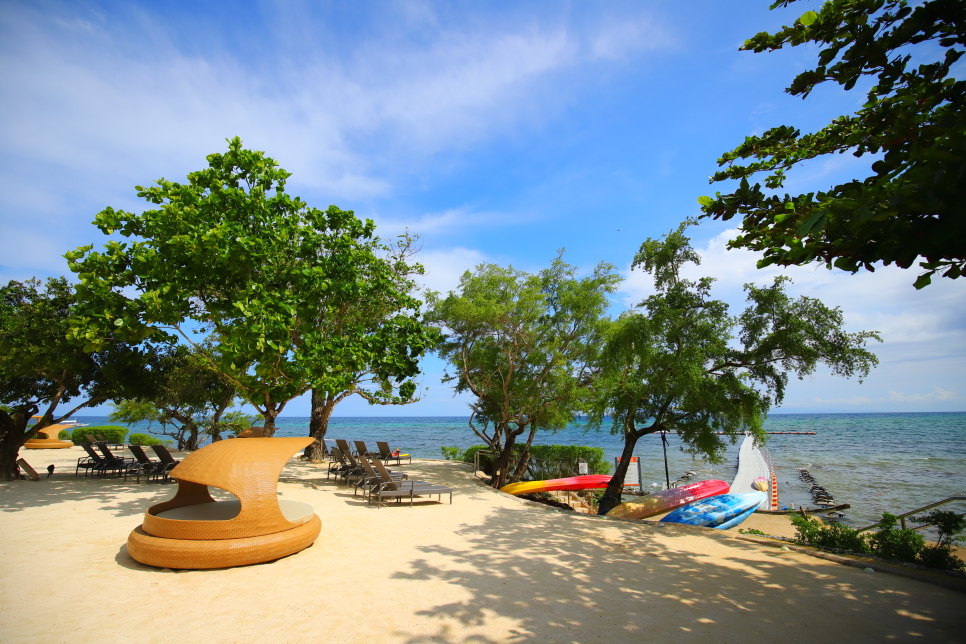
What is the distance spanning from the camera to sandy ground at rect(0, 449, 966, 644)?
4398mm

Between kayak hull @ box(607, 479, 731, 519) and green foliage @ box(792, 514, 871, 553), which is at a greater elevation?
green foliage @ box(792, 514, 871, 553)

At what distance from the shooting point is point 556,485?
16984mm

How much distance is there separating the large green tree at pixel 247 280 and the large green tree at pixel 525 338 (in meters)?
3.83

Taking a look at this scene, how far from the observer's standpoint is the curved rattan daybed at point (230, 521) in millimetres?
5805

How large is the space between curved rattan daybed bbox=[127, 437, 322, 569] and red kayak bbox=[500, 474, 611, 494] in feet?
33.7

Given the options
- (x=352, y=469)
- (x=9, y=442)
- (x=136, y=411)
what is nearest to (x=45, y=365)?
(x=9, y=442)

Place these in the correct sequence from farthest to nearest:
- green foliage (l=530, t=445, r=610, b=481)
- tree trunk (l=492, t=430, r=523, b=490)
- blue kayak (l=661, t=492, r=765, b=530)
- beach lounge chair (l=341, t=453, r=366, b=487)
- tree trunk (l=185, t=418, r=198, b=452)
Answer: tree trunk (l=185, t=418, r=198, b=452) < green foliage (l=530, t=445, r=610, b=481) < tree trunk (l=492, t=430, r=523, b=490) < blue kayak (l=661, t=492, r=765, b=530) < beach lounge chair (l=341, t=453, r=366, b=487)

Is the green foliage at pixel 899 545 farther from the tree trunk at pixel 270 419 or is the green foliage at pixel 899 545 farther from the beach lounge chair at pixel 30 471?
the beach lounge chair at pixel 30 471

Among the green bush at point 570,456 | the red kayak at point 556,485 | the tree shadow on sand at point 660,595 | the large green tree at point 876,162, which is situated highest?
the large green tree at point 876,162

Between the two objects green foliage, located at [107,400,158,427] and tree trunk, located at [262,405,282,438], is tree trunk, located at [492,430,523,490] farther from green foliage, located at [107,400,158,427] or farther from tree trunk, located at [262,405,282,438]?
green foliage, located at [107,400,158,427]

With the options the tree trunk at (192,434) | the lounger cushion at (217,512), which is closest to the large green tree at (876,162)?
the lounger cushion at (217,512)

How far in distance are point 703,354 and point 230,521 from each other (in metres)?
11.4

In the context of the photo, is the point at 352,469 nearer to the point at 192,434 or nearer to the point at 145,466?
the point at 145,466

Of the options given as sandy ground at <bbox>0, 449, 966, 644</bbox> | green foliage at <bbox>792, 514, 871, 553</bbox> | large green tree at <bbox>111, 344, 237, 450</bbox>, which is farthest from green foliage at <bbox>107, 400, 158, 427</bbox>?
green foliage at <bbox>792, 514, 871, 553</bbox>
